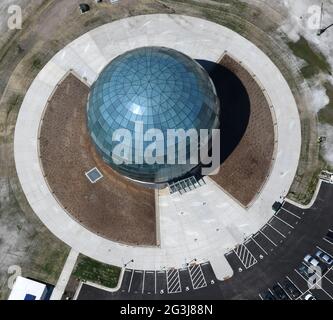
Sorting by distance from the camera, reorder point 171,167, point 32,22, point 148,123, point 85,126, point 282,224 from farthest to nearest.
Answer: point 32,22
point 85,126
point 282,224
point 171,167
point 148,123

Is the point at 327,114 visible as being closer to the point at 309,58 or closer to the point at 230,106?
the point at 309,58

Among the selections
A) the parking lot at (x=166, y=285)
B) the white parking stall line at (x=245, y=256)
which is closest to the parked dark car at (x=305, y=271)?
the white parking stall line at (x=245, y=256)

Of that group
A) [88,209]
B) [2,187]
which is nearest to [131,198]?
[88,209]

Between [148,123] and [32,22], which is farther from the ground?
[32,22]

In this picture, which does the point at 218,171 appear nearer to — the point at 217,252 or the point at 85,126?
the point at 217,252

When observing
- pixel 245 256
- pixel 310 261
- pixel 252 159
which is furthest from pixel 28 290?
pixel 310 261

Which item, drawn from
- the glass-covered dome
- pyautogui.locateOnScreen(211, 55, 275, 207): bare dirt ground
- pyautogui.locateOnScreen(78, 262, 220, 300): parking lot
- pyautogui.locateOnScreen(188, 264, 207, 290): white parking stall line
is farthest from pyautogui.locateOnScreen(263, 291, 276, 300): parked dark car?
the glass-covered dome
